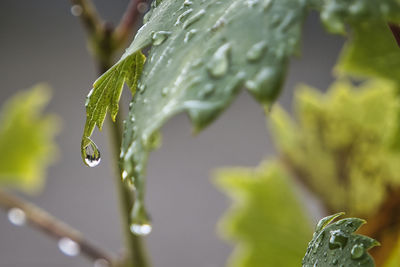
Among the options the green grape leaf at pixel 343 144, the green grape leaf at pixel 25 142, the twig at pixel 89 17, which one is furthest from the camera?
the green grape leaf at pixel 25 142

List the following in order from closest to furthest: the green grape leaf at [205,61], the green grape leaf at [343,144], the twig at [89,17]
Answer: the green grape leaf at [205,61]
the twig at [89,17]
the green grape leaf at [343,144]

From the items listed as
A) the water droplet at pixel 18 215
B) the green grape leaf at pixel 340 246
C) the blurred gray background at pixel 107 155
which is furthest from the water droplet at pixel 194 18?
the blurred gray background at pixel 107 155

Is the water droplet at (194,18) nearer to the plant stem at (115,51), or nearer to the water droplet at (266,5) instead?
the water droplet at (266,5)

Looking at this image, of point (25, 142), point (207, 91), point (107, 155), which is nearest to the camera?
point (207, 91)

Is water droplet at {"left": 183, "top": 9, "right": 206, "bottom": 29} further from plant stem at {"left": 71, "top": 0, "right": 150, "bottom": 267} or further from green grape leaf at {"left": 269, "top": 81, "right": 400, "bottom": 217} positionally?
green grape leaf at {"left": 269, "top": 81, "right": 400, "bottom": 217}

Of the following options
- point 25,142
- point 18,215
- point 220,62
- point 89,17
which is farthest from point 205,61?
point 25,142

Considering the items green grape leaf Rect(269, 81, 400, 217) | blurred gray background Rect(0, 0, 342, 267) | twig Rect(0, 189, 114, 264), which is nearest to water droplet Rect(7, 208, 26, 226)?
twig Rect(0, 189, 114, 264)

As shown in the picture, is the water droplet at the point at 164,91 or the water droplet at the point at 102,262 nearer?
the water droplet at the point at 164,91

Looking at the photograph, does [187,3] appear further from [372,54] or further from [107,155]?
[107,155]

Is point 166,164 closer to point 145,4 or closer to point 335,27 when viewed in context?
point 145,4
